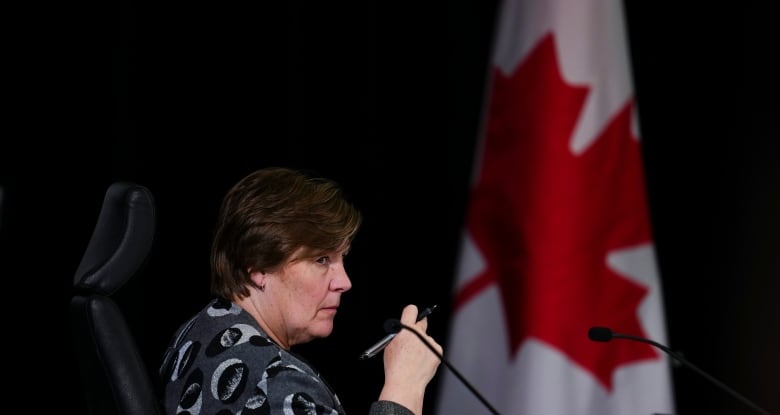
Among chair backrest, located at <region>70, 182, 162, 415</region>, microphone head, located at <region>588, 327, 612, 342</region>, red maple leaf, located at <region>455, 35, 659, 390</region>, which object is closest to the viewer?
chair backrest, located at <region>70, 182, 162, 415</region>

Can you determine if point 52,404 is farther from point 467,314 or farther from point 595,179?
point 595,179

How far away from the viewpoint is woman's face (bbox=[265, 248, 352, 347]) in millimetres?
1601

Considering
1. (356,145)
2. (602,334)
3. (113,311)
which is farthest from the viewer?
(356,145)

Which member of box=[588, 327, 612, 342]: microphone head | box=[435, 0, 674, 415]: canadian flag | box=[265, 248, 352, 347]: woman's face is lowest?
box=[435, 0, 674, 415]: canadian flag

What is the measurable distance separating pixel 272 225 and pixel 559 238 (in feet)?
4.90

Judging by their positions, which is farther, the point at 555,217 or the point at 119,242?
the point at 555,217

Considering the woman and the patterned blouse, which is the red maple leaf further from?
the patterned blouse

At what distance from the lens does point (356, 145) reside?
3143 mm

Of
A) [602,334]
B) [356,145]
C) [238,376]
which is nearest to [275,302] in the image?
[238,376]

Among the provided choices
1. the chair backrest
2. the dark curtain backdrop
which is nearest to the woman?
the chair backrest

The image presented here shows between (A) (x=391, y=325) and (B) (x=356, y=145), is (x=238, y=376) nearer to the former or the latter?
(A) (x=391, y=325)

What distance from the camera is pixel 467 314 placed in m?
3.02

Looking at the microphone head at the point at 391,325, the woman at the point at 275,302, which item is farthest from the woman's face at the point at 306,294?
the microphone head at the point at 391,325

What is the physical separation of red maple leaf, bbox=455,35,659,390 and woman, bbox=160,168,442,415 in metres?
1.35
